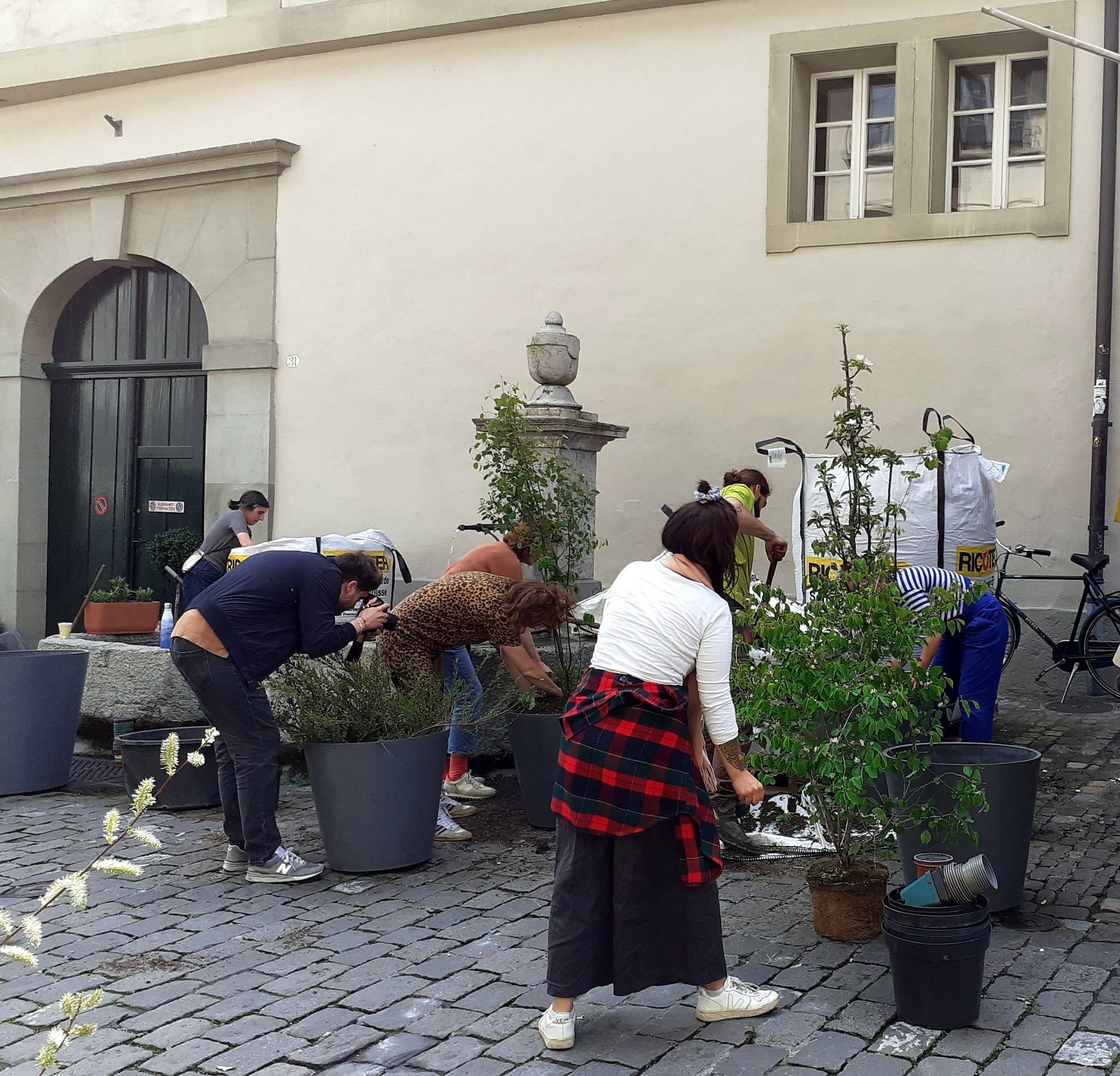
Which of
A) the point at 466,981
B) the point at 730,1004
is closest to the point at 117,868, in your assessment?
the point at 730,1004

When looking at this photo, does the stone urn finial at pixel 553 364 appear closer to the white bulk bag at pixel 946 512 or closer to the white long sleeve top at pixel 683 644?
the white bulk bag at pixel 946 512

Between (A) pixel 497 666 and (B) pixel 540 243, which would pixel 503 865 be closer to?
(A) pixel 497 666

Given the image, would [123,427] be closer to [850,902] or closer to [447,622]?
[447,622]

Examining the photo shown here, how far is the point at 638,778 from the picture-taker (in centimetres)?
366

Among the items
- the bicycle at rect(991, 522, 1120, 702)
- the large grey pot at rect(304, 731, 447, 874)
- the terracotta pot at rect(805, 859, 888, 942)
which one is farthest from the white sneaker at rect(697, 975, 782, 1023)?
the bicycle at rect(991, 522, 1120, 702)

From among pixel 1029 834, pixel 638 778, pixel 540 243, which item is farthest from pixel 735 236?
pixel 638 778

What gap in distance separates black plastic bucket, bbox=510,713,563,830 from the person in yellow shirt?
2.01m

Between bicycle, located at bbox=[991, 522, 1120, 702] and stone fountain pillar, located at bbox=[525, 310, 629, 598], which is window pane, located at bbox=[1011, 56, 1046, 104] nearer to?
bicycle, located at bbox=[991, 522, 1120, 702]

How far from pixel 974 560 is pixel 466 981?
4.53m

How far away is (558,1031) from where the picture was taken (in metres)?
3.64

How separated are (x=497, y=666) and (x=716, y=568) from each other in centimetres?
335

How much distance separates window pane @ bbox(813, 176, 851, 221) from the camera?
382 inches

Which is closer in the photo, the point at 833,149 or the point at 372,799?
the point at 372,799

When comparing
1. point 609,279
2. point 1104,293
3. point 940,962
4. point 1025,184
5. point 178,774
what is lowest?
point 178,774
